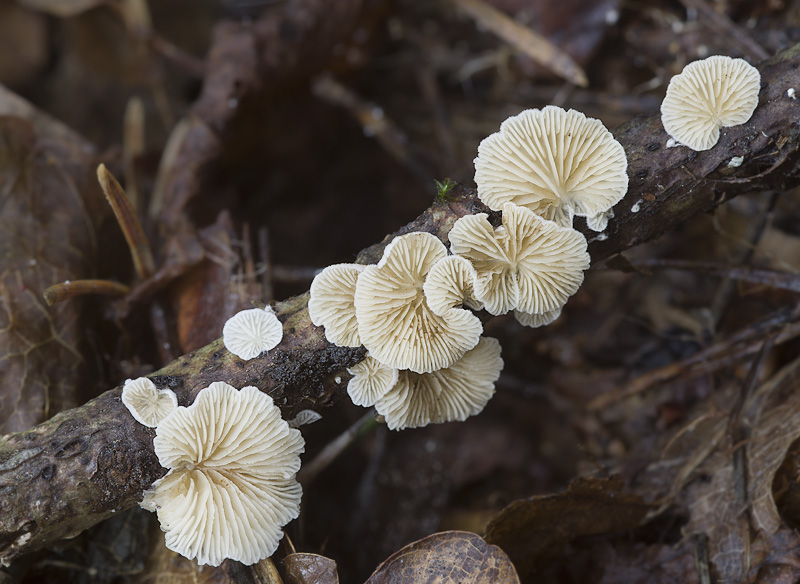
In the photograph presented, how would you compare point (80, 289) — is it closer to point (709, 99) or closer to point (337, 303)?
point (337, 303)

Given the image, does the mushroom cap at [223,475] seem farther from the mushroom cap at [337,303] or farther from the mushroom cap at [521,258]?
the mushroom cap at [521,258]

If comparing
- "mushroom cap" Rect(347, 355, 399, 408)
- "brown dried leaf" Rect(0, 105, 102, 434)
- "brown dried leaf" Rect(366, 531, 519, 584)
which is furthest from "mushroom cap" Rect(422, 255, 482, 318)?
"brown dried leaf" Rect(0, 105, 102, 434)

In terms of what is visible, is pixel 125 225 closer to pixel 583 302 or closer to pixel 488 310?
pixel 488 310

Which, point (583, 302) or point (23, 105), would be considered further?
point (583, 302)

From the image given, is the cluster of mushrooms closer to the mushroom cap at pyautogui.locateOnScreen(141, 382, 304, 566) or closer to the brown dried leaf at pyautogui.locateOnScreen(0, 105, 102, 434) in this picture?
the mushroom cap at pyautogui.locateOnScreen(141, 382, 304, 566)

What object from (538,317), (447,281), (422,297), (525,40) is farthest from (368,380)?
(525,40)

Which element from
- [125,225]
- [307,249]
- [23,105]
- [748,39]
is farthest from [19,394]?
[748,39]
